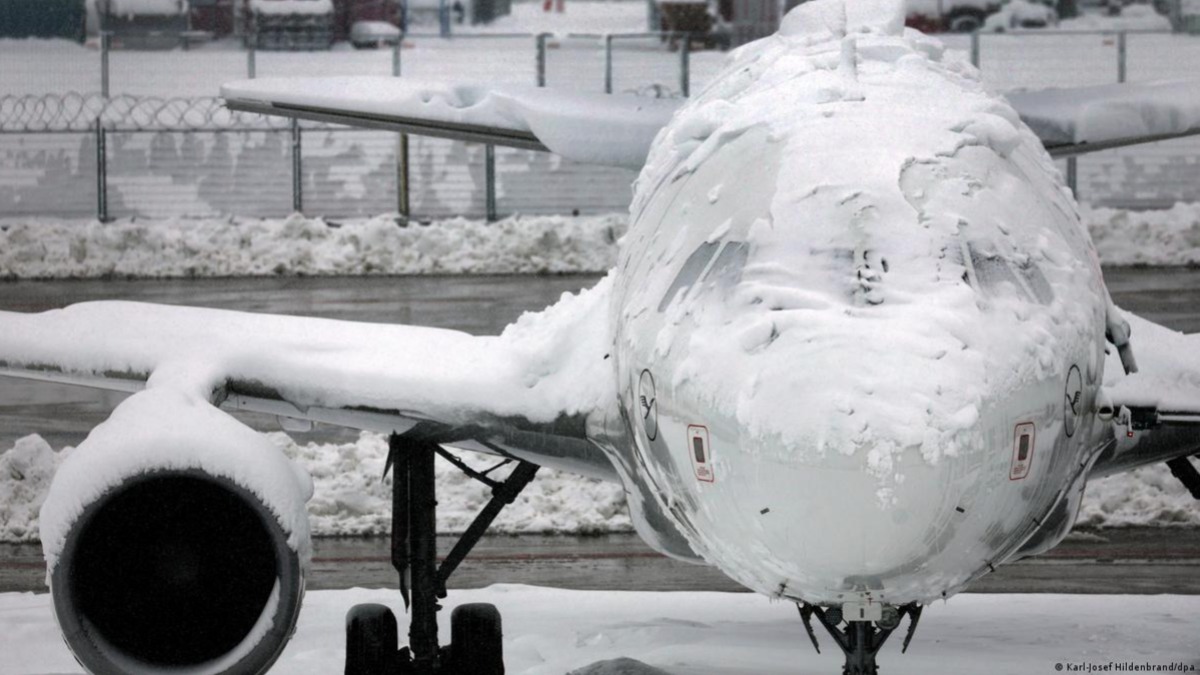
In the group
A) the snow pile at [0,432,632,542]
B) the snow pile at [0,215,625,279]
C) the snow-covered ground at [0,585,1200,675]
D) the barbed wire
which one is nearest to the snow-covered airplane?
the snow-covered ground at [0,585,1200,675]

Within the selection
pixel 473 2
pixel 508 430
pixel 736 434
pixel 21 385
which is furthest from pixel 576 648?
pixel 473 2

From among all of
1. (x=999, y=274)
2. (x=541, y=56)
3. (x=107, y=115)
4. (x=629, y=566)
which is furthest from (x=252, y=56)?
(x=999, y=274)

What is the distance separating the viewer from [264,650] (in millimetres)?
6832

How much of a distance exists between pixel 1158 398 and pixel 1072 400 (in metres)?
2.24

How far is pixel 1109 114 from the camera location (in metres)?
10.0

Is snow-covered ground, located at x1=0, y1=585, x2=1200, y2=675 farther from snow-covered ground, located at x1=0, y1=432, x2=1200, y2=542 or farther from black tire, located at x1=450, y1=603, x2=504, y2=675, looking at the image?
snow-covered ground, located at x1=0, y1=432, x2=1200, y2=542

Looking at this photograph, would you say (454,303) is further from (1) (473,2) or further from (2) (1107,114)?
(1) (473,2)

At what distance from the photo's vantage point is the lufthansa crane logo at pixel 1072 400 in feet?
20.5

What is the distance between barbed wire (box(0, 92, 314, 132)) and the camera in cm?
3666

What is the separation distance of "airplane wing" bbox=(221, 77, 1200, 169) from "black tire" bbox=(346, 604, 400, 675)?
2.50 metres

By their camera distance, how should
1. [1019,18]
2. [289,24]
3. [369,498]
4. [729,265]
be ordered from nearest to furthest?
[729,265] → [369,498] → [289,24] → [1019,18]

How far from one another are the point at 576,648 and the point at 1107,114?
4.03 metres

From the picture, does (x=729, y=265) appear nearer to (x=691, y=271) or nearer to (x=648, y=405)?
(x=691, y=271)

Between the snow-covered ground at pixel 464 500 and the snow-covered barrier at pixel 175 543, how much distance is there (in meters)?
6.74
